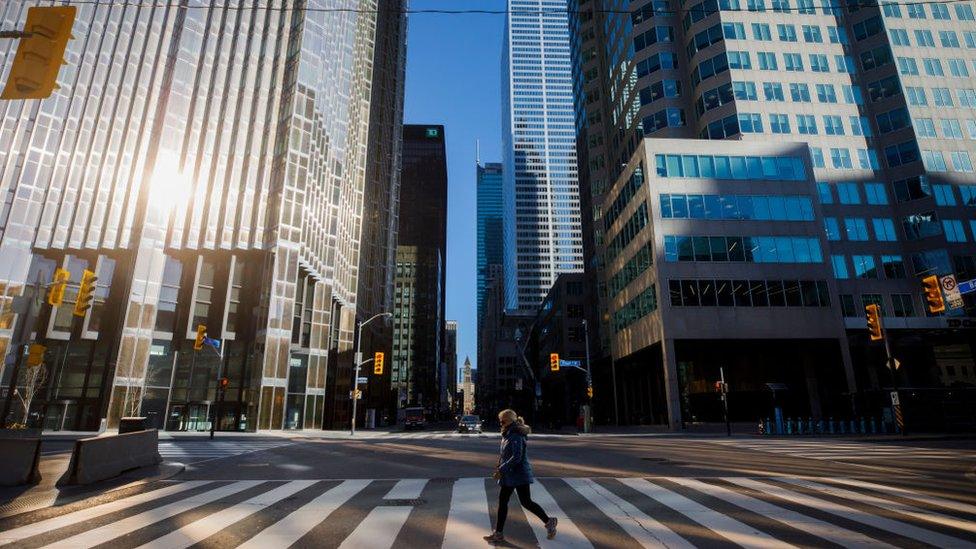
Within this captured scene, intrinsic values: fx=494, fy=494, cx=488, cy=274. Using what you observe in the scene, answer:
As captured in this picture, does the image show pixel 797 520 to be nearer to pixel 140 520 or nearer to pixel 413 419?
pixel 140 520

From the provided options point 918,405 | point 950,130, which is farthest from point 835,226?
point 918,405

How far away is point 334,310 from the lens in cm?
5362

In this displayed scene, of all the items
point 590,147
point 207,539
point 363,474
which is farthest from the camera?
point 590,147

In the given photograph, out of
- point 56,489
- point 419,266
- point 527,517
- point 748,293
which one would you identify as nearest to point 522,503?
point 527,517

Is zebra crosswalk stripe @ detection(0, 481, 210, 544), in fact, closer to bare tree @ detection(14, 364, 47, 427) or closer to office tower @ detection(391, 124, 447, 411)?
bare tree @ detection(14, 364, 47, 427)

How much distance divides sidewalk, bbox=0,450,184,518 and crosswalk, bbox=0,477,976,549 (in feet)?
2.98

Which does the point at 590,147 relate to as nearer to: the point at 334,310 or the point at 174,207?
the point at 334,310

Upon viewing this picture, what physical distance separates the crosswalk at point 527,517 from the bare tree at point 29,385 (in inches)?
1393

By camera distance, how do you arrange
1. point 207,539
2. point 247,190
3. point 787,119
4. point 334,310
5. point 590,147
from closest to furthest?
point 207,539 < point 247,190 < point 787,119 < point 334,310 < point 590,147

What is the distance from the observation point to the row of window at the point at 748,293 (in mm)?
40344

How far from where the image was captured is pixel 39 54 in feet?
22.5

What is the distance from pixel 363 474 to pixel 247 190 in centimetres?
3731

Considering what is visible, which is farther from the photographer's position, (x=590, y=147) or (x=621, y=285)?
(x=590, y=147)

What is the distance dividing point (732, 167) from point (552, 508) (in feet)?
140
